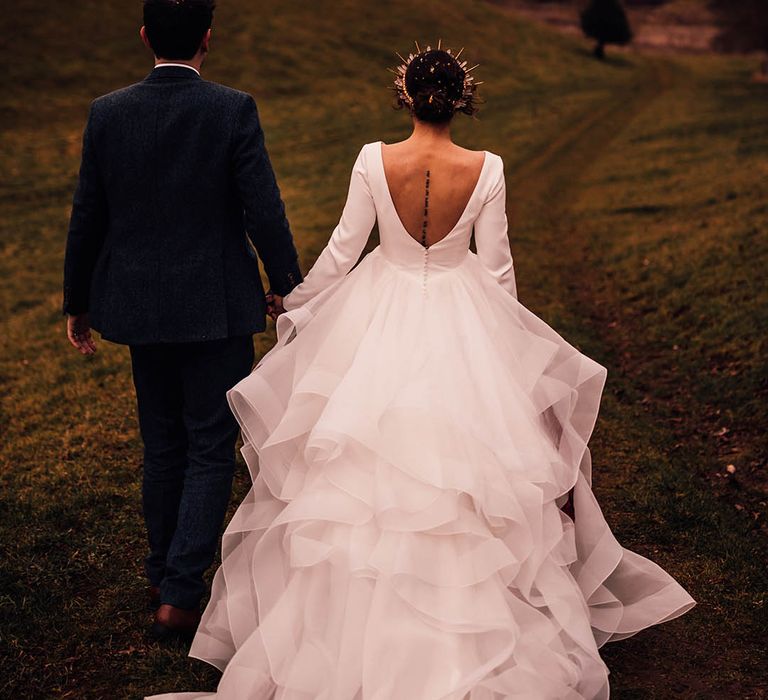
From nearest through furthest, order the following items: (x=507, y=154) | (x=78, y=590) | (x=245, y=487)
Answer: (x=78, y=590) → (x=245, y=487) → (x=507, y=154)

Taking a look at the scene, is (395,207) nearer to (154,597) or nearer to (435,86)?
(435,86)

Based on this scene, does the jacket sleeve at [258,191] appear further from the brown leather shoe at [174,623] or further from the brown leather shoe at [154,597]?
the brown leather shoe at [154,597]

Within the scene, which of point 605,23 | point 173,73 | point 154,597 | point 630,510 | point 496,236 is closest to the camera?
point 173,73

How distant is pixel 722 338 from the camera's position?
982 cm

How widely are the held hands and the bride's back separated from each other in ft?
2.72

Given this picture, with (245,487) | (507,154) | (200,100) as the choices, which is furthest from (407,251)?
(507,154)

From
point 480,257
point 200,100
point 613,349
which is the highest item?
point 200,100

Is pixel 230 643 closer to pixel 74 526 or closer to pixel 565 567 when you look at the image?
pixel 565 567

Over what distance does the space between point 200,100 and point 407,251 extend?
1.27 metres

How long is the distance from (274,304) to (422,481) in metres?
1.38

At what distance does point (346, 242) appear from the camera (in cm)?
468

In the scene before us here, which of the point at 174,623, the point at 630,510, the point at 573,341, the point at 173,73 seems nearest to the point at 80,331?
the point at 173,73

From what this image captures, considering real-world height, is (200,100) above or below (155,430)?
above

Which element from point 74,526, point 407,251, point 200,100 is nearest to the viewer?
point 200,100
